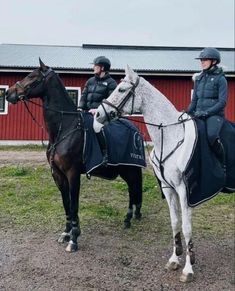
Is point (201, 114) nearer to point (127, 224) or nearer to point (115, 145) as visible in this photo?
point (115, 145)

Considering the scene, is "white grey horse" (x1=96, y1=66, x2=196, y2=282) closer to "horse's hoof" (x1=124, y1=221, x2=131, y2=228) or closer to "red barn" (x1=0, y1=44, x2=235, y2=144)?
"horse's hoof" (x1=124, y1=221, x2=131, y2=228)

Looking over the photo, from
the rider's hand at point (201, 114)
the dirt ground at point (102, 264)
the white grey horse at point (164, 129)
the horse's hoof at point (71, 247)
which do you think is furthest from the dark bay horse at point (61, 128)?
the rider's hand at point (201, 114)

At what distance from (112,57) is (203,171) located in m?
15.2

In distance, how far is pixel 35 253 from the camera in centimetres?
516

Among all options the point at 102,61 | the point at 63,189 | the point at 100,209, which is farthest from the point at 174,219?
the point at 100,209

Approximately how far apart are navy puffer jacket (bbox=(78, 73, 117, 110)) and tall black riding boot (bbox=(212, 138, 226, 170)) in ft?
6.46

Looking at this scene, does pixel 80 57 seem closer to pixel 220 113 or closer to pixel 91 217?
pixel 91 217

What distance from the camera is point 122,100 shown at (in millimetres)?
4430

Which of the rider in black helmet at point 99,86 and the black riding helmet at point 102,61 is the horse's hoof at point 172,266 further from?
the black riding helmet at point 102,61

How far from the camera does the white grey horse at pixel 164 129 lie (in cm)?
443

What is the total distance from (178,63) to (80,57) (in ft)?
15.5

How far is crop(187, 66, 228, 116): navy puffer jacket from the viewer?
4633 mm

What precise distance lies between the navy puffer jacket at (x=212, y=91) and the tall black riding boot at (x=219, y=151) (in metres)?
0.37

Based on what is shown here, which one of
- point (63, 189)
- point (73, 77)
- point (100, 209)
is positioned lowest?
point (100, 209)
